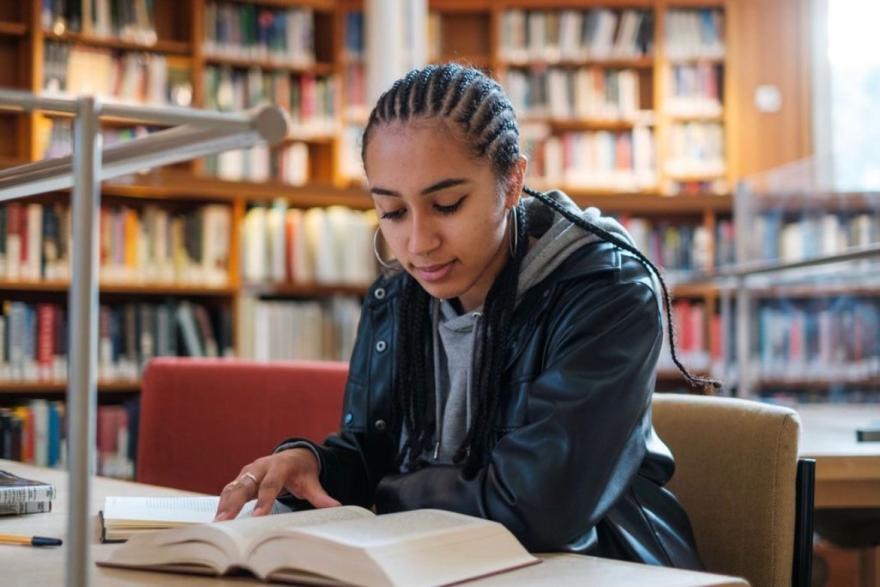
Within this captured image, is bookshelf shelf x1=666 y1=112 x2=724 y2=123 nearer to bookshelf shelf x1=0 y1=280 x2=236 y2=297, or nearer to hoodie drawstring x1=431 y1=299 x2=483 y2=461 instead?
bookshelf shelf x1=0 y1=280 x2=236 y2=297

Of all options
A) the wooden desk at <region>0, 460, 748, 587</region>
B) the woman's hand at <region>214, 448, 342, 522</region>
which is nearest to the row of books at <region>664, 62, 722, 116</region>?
the woman's hand at <region>214, 448, 342, 522</region>

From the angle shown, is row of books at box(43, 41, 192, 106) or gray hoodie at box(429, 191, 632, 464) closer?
gray hoodie at box(429, 191, 632, 464)

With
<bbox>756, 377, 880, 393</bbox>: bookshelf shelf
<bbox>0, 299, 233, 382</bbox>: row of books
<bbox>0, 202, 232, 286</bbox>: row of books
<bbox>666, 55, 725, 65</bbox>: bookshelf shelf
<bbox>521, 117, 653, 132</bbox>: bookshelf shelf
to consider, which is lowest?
<bbox>756, 377, 880, 393</bbox>: bookshelf shelf

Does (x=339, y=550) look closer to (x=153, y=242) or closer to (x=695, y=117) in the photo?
(x=153, y=242)

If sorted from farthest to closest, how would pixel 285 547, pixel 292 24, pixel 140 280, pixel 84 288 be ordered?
pixel 292 24, pixel 140 280, pixel 285 547, pixel 84 288

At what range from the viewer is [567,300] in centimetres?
138

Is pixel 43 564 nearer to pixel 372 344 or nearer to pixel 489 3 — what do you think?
pixel 372 344

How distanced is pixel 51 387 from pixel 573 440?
333 cm

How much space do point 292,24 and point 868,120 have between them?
342 centimetres

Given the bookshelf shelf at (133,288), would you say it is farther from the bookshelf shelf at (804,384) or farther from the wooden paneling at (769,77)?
the wooden paneling at (769,77)

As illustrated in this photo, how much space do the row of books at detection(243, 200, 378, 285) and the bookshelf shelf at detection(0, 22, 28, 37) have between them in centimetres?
192

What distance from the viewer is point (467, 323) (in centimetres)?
151

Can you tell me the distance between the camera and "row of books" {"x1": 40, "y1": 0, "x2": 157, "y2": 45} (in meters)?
5.67

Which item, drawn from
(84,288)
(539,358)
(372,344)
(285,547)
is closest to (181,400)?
(372,344)
